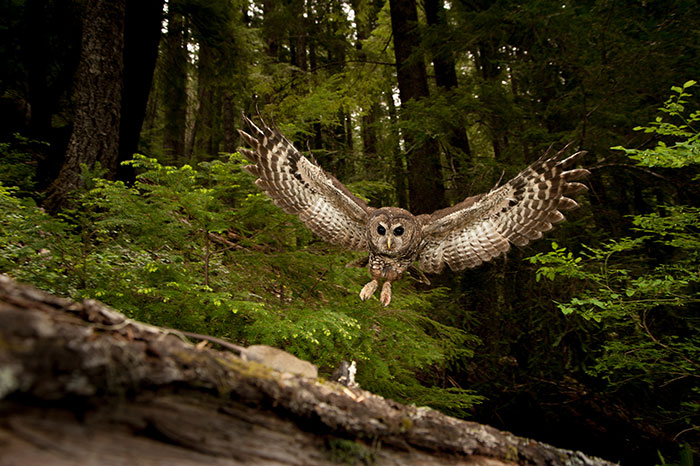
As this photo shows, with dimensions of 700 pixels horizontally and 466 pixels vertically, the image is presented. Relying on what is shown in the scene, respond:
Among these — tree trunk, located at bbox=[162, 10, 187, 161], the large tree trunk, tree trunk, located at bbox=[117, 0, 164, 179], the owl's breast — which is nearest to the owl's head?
the owl's breast

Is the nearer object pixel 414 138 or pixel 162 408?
pixel 162 408

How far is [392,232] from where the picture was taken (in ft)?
10.6

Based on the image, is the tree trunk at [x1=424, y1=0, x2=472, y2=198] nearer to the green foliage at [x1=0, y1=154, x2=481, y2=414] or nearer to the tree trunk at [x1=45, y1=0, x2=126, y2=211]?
the green foliage at [x1=0, y1=154, x2=481, y2=414]

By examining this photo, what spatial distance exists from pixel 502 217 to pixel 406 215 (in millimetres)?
887

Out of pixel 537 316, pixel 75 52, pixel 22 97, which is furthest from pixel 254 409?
pixel 22 97

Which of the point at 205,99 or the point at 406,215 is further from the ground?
the point at 205,99

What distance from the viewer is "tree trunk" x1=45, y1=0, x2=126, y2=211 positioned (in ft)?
14.9

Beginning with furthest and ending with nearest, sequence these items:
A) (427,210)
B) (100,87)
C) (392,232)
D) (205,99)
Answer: (205,99) < (427,210) < (100,87) < (392,232)

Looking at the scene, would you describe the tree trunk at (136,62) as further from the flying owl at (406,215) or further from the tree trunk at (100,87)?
the flying owl at (406,215)

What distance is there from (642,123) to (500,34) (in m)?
2.94

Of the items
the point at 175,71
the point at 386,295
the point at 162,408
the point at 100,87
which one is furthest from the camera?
the point at 175,71

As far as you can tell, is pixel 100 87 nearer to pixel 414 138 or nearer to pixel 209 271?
pixel 209 271

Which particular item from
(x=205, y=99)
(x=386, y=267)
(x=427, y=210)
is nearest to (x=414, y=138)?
(x=427, y=210)

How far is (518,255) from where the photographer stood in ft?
20.1
